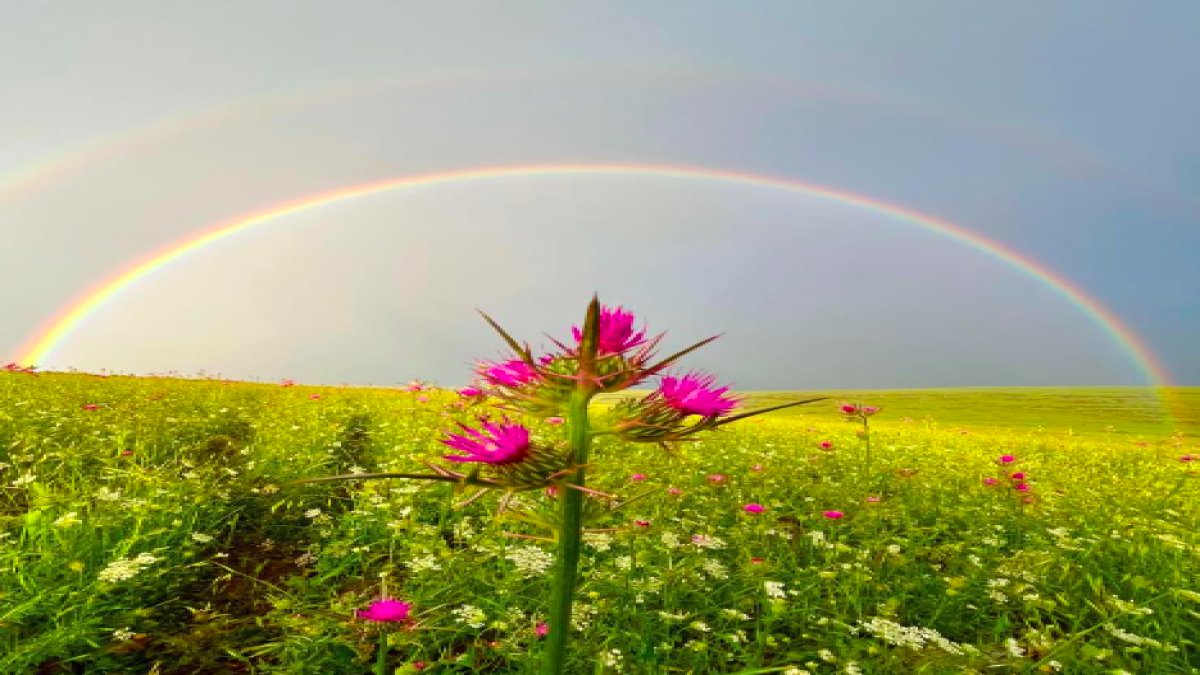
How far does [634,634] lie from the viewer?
2.95m

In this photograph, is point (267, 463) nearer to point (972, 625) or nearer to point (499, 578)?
point (499, 578)

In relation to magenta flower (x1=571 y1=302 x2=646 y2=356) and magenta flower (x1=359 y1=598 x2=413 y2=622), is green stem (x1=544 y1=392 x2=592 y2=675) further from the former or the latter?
magenta flower (x1=359 y1=598 x2=413 y2=622)

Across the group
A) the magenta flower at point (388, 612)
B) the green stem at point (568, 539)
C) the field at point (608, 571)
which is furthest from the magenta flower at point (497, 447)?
the magenta flower at point (388, 612)

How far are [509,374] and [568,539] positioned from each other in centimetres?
43

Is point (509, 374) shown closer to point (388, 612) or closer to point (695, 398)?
point (695, 398)

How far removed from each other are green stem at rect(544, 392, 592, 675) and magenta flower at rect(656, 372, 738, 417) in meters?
0.20

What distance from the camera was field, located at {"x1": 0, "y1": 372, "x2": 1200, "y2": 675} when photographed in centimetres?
298

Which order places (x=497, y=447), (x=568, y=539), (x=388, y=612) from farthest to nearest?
(x=388, y=612) → (x=568, y=539) → (x=497, y=447)

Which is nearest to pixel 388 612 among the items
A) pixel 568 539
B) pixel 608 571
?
pixel 568 539

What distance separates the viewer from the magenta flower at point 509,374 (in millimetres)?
1553

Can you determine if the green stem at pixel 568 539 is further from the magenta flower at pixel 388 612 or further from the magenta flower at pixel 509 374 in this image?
the magenta flower at pixel 388 612

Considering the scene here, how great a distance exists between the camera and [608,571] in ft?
12.0

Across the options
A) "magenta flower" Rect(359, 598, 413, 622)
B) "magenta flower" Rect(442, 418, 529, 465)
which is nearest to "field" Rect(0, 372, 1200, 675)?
"magenta flower" Rect(359, 598, 413, 622)

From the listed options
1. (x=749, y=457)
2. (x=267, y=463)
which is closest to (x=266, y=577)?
(x=267, y=463)
